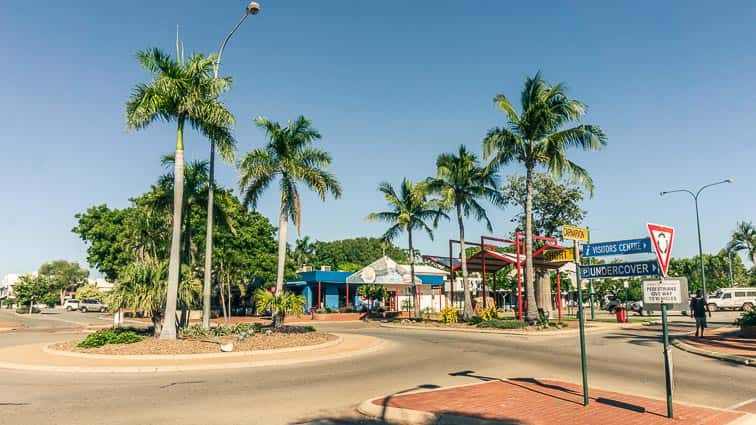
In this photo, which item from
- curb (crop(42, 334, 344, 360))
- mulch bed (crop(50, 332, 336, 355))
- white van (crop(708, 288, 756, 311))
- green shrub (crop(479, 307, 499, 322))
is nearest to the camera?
curb (crop(42, 334, 344, 360))

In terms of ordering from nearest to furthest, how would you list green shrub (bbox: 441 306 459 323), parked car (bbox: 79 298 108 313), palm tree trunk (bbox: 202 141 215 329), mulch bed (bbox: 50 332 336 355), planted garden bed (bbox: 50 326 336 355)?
mulch bed (bbox: 50 332 336 355) → planted garden bed (bbox: 50 326 336 355) → palm tree trunk (bbox: 202 141 215 329) → green shrub (bbox: 441 306 459 323) → parked car (bbox: 79 298 108 313)

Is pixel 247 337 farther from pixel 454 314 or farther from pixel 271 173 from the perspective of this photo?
pixel 454 314

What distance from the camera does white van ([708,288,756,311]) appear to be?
4906 centimetres

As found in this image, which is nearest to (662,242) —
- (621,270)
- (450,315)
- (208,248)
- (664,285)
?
(664,285)

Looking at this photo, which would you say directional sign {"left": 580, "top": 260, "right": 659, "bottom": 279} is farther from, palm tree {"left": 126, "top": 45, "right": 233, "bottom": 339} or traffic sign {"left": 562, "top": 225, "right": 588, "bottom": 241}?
palm tree {"left": 126, "top": 45, "right": 233, "bottom": 339}

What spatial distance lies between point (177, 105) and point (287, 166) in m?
6.00

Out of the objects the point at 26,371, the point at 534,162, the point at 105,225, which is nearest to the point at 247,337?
the point at 26,371

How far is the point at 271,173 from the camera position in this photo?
2503cm

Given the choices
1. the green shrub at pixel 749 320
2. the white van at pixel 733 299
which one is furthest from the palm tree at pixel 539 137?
the white van at pixel 733 299

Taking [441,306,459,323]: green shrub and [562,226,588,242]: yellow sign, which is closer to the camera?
[562,226,588,242]: yellow sign

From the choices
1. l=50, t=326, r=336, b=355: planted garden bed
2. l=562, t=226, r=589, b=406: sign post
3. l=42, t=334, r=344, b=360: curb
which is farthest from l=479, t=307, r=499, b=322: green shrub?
l=562, t=226, r=589, b=406: sign post

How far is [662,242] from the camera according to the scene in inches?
337

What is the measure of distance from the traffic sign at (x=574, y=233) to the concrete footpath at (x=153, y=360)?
1011cm

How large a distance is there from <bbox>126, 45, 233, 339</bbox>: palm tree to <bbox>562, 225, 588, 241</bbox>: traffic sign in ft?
48.2
